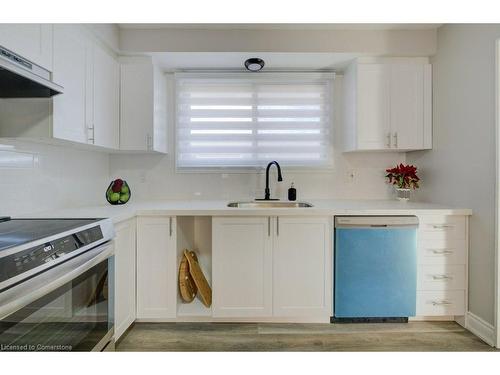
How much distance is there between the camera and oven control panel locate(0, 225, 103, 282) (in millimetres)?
944

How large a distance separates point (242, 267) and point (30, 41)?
1.83 metres

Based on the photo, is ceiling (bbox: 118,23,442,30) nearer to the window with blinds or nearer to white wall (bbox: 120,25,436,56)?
white wall (bbox: 120,25,436,56)

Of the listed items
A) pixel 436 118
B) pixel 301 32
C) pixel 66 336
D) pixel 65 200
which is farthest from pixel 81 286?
pixel 436 118

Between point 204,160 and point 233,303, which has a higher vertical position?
point 204,160

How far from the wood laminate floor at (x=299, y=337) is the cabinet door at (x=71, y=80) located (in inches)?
57.9

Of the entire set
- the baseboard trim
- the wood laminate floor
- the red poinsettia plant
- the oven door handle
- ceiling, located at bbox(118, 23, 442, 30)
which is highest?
ceiling, located at bbox(118, 23, 442, 30)

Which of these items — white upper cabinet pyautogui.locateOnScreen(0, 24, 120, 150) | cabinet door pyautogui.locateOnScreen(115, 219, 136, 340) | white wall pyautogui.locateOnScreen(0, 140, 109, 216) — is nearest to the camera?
white upper cabinet pyautogui.locateOnScreen(0, 24, 120, 150)

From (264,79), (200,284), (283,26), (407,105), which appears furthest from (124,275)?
(407,105)

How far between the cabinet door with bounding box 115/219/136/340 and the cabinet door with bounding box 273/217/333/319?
1032 millimetres

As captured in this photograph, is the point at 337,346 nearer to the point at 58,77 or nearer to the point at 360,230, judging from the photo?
the point at 360,230

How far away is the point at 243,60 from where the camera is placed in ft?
8.16

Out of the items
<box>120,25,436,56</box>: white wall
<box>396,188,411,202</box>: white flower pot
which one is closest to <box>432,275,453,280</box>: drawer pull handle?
<box>396,188,411,202</box>: white flower pot

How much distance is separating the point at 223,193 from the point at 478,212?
6.76 ft

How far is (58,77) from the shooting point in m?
1.64
